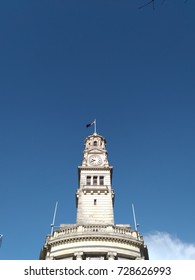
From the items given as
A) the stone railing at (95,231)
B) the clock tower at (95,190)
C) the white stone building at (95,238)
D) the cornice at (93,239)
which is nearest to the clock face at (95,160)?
the clock tower at (95,190)

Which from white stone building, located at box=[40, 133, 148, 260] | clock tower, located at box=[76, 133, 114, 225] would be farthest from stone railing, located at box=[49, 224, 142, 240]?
clock tower, located at box=[76, 133, 114, 225]

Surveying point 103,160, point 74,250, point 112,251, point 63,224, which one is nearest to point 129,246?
point 112,251

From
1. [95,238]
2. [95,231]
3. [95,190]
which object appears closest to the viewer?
[95,238]

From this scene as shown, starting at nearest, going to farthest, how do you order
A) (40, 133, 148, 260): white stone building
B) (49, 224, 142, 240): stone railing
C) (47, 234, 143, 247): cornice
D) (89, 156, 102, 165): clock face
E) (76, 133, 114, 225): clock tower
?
(40, 133, 148, 260): white stone building
(47, 234, 143, 247): cornice
(49, 224, 142, 240): stone railing
(76, 133, 114, 225): clock tower
(89, 156, 102, 165): clock face

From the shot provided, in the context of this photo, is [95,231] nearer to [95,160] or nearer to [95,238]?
[95,238]

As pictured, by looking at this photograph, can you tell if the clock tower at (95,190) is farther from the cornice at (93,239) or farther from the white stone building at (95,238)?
the cornice at (93,239)

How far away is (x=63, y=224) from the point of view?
49.3 meters

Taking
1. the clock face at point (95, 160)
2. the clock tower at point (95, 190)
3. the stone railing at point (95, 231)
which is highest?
the clock face at point (95, 160)

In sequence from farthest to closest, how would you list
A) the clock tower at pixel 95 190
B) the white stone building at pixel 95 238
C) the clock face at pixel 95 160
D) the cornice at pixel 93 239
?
1. the clock face at pixel 95 160
2. the clock tower at pixel 95 190
3. the cornice at pixel 93 239
4. the white stone building at pixel 95 238

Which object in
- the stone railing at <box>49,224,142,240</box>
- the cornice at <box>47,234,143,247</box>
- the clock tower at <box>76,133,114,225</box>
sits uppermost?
the clock tower at <box>76,133,114,225</box>

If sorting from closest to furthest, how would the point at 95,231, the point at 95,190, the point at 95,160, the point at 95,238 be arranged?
the point at 95,238 < the point at 95,231 < the point at 95,190 < the point at 95,160

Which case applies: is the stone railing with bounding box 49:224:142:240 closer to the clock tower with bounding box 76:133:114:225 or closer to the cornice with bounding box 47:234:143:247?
the cornice with bounding box 47:234:143:247

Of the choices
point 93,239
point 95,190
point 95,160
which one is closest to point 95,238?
point 93,239
